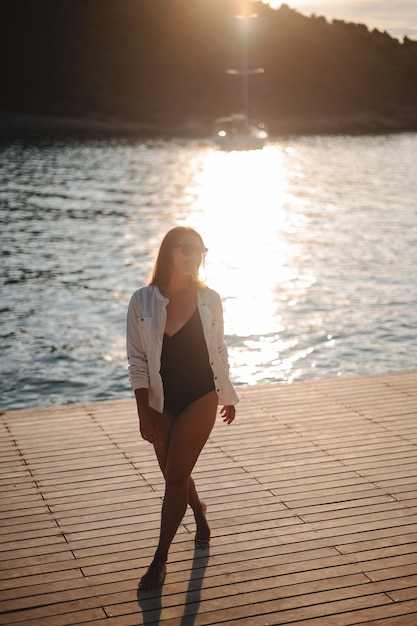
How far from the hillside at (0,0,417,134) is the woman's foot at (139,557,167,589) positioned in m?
97.3

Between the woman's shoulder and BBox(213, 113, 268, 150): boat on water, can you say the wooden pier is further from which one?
BBox(213, 113, 268, 150): boat on water

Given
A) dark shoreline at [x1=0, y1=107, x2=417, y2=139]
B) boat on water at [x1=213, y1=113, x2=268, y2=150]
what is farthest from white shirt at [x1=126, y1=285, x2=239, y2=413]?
dark shoreline at [x1=0, y1=107, x2=417, y2=139]

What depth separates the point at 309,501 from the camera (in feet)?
17.8

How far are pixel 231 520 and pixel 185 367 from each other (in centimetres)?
128

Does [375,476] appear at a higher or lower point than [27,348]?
higher

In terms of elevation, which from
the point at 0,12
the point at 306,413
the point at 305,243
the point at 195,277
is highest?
the point at 0,12

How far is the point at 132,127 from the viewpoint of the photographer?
342 ft

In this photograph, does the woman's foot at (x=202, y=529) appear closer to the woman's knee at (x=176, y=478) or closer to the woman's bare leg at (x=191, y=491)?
the woman's bare leg at (x=191, y=491)

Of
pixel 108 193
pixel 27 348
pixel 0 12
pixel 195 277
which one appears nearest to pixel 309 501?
pixel 195 277

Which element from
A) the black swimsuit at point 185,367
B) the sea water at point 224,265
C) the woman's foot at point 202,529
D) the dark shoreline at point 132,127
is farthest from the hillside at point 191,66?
the black swimsuit at point 185,367

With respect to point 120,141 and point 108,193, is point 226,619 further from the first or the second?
point 120,141

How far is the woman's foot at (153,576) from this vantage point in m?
4.39

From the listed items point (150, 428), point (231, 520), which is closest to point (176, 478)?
point (150, 428)

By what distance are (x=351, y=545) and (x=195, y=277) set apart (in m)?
1.68
